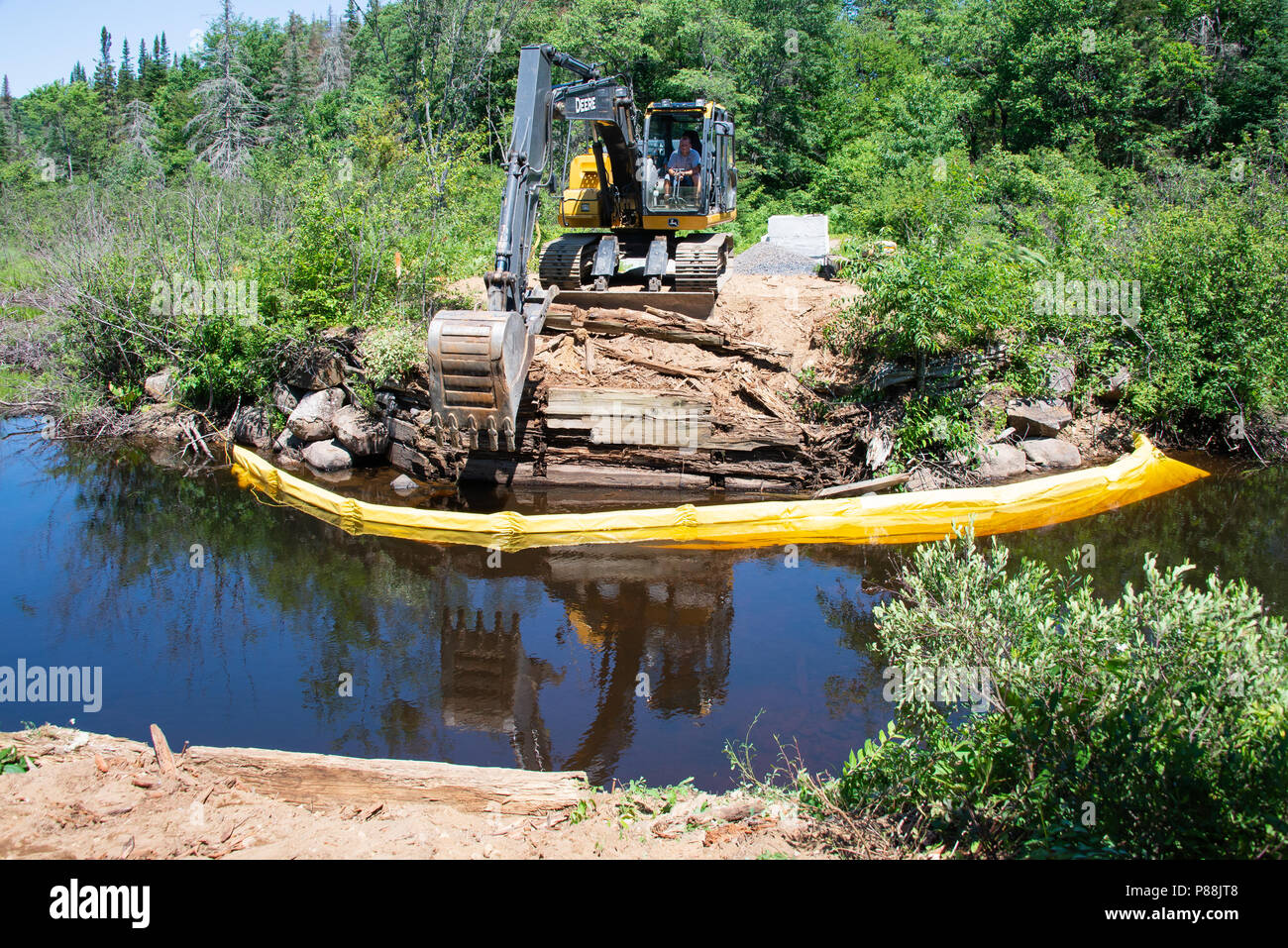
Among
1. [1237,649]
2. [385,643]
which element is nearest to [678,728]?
[385,643]

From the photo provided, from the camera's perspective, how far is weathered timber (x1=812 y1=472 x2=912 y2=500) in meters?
11.6

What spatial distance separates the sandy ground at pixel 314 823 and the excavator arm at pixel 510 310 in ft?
17.0

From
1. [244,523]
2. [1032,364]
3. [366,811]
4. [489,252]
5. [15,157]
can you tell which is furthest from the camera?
[15,157]

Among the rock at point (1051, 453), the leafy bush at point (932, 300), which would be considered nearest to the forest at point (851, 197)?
the leafy bush at point (932, 300)

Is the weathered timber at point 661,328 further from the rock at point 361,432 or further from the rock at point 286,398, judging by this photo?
the rock at point 286,398

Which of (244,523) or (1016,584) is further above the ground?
(1016,584)

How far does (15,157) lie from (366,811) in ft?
175

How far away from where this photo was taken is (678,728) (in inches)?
287

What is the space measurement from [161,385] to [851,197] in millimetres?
17407

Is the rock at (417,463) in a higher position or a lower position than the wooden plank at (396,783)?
higher

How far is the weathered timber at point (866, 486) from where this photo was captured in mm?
11555

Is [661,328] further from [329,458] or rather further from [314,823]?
[314,823]

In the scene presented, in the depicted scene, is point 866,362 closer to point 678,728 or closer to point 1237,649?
point 678,728
